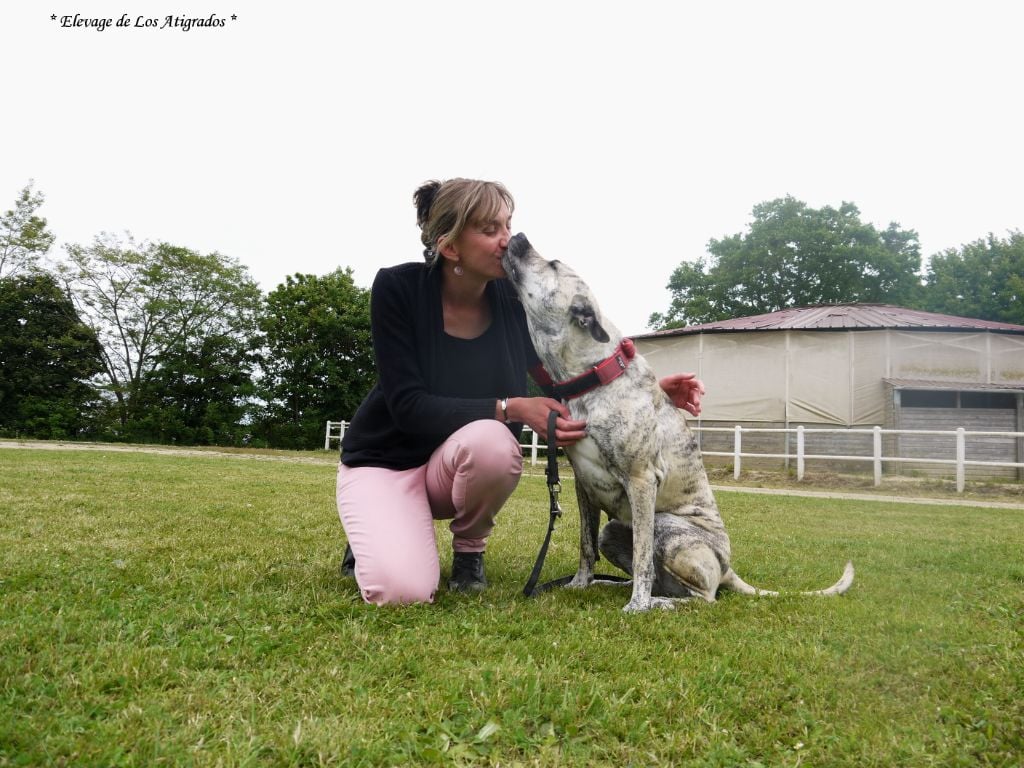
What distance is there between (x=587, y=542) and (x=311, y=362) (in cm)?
2567

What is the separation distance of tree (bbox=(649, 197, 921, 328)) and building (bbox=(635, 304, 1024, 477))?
49.8 ft

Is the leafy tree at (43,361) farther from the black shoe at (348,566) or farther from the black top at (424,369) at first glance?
the black top at (424,369)

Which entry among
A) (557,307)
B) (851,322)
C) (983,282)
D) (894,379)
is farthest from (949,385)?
(557,307)

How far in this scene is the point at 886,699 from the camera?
188 cm

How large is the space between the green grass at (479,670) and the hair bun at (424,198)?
1.77m

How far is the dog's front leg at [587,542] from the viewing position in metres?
3.19

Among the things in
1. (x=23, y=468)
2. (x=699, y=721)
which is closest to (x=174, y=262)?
(x=23, y=468)

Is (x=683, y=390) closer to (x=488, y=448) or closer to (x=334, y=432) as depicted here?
(x=488, y=448)

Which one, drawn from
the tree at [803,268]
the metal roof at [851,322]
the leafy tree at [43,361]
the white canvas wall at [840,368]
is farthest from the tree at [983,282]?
the leafy tree at [43,361]

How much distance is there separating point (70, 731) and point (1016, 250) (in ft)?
111

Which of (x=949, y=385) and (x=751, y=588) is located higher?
(x=949, y=385)

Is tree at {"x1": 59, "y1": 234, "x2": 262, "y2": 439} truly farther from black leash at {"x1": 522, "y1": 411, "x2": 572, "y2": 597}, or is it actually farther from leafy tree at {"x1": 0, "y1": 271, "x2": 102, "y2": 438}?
black leash at {"x1": 522, "y1": 411, "x2": 572, "y2": 597}

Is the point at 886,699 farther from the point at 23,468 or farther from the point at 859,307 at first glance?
the point at 859,307

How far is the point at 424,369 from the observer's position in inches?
124
